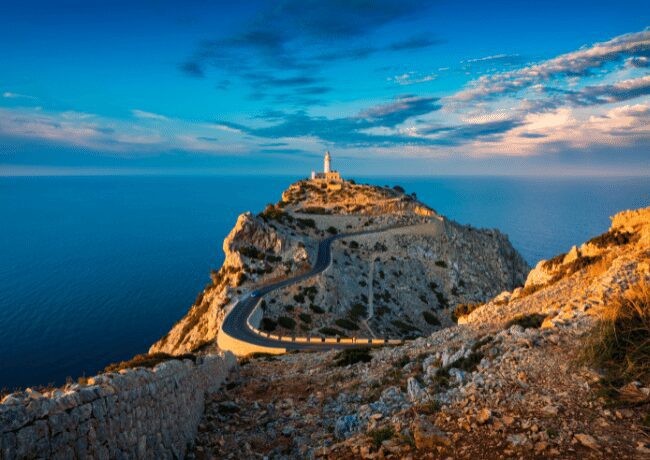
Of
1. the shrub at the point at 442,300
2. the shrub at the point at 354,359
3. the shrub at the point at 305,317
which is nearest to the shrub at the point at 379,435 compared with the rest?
the shrub at the point at 354,359

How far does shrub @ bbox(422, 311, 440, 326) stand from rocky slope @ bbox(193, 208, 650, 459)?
139 feet

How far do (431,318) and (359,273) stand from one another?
44.4 feet

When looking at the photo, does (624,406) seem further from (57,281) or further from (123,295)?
(57,281)

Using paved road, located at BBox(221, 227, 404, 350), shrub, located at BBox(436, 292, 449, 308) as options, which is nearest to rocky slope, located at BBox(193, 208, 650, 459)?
paved road, located at BBox(221, 227, 404, 350)

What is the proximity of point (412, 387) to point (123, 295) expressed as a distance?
91269 millimetres

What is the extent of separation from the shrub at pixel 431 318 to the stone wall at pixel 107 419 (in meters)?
51.9

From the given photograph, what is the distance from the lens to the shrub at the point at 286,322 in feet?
147

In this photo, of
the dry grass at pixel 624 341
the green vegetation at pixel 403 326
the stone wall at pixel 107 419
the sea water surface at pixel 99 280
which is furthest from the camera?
the sea water surface at pixel 99 280

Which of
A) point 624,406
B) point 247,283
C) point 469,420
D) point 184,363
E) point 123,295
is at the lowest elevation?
point 123,295

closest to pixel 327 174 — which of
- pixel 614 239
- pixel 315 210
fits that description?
pixel 315 210

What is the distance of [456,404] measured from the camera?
8.56m

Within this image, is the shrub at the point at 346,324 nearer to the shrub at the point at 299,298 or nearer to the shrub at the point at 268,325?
the shrub at the point at 299,298

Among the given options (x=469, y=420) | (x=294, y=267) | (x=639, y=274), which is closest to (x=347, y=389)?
(x=469, y=420)

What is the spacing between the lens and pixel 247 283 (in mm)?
53875
